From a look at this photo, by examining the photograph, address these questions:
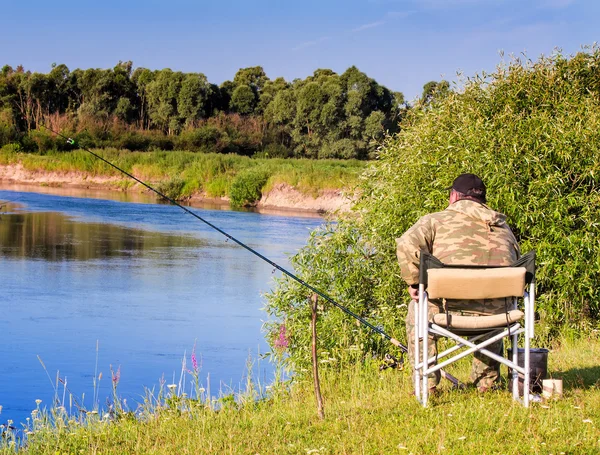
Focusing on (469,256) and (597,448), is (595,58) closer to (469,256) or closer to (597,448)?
(469,256)

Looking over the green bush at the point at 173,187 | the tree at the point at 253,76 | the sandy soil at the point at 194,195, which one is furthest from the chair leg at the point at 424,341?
the tree at the point at 253,76

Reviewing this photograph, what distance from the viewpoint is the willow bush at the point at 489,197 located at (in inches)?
349

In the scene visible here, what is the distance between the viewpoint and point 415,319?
523cm

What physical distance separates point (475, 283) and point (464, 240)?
39cm

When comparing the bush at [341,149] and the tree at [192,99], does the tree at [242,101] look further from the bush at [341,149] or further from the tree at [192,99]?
the bush at [341,149]

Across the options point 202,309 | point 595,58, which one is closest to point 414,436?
point 595,58

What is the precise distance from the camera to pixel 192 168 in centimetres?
3575

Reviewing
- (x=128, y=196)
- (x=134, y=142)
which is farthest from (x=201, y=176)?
(x=134, y=142)

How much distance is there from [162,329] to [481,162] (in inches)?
204

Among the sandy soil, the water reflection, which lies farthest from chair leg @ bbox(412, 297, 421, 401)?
the sandy soil

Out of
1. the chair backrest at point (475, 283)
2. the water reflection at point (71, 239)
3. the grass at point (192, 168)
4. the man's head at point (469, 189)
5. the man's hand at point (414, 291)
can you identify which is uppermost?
the grass at point (192, 168)

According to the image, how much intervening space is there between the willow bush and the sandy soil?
19552 mm

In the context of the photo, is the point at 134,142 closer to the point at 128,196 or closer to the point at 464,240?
the point at 128,196

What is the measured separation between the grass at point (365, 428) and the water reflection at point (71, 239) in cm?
1327
